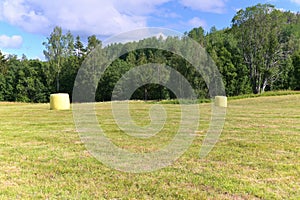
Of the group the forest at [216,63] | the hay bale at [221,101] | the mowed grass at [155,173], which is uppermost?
the forest at [216,63]

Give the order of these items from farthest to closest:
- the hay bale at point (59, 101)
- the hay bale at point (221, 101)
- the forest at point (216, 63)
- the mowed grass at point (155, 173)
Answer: the forest at point (216, 63) → the hay bale at point (221, 101) → the hay bale at point (59, 101) → the mowed grass at point (155, 173)

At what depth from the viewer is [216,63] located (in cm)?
4122

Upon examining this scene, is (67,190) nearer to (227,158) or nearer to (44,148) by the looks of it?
(44,148)

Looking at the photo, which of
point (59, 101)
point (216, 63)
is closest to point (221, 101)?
point (59, 101)

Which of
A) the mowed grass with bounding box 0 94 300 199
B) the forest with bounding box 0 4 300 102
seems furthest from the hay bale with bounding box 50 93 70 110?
the forest with bounding box 0 4 300 102

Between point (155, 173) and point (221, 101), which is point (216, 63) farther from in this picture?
point (155, 173)

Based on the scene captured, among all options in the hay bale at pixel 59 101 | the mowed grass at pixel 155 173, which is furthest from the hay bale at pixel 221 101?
the mowed grass at pixel 155 173

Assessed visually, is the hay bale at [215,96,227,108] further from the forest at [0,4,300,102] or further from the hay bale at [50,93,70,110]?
the forest at [0,4,300,102]

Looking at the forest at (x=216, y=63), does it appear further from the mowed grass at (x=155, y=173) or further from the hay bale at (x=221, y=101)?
the mowed grass at (x=155, y=173)

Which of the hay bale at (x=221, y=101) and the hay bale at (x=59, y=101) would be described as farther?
the hay bale at (x=221, y=101)

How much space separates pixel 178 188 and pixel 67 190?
1596 millimetres

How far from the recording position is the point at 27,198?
3.49m

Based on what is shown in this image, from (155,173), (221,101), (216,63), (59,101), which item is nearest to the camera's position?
(155,173)

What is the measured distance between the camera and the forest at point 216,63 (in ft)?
129
